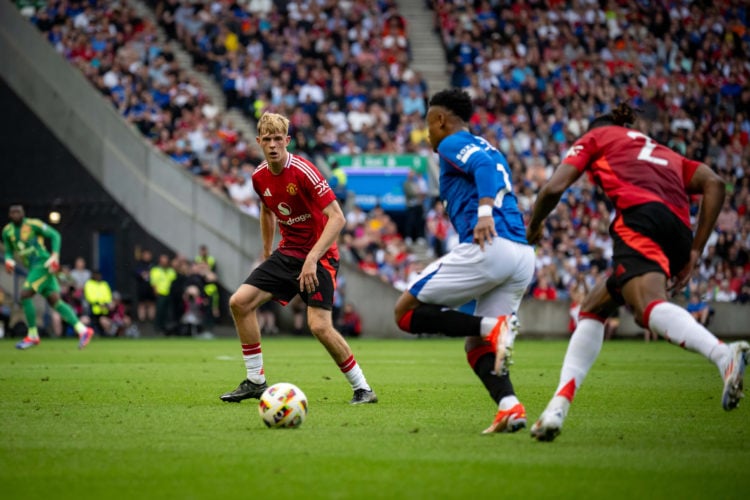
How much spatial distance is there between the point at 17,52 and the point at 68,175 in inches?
132

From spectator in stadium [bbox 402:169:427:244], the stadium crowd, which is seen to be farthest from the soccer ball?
spectator in stadium [bbox 402:169:427:244]

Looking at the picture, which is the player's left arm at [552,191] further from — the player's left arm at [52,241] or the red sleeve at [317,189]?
the player's left arm at [52,241]

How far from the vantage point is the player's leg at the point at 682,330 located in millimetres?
7109

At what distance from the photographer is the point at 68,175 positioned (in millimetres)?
31453

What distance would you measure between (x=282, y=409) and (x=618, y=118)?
3.10 m

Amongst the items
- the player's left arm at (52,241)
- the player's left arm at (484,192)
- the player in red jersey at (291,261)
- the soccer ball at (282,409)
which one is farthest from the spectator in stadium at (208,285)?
the player's left arm at (484,192)

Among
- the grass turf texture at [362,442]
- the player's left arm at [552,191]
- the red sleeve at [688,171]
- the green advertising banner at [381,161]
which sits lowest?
the grass turf texture at [362,442]

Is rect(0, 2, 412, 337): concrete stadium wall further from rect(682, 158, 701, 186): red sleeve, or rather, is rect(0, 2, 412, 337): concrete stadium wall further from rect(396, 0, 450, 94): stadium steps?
rect(682, 158, 701, 186): red sleeve

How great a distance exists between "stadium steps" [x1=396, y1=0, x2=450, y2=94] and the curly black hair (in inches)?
1077

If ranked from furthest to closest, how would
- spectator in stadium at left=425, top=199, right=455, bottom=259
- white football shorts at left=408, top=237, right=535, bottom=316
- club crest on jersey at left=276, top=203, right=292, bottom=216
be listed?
spectator in stadium at left=425, top=199, right=455, bottom=259 → club crest on jersey at left=276, top=203, right=292, bottom=216 → white football shorts at left=408, top=237, right=535, bottom=316

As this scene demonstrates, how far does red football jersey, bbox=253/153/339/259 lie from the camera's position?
10.7 meters

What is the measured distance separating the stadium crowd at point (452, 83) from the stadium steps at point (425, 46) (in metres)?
0.38

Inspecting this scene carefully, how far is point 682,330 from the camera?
7418 mm

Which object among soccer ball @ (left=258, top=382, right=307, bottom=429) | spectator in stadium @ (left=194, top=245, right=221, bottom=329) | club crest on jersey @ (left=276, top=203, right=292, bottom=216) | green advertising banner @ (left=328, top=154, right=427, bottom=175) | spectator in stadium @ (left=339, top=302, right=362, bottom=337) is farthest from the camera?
green advertising banner @ (left=328, top=154, right=427, bottom=175)
